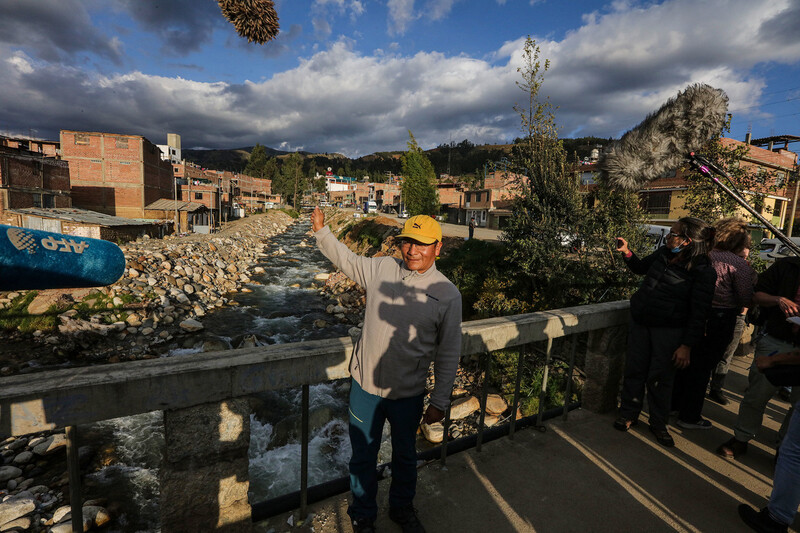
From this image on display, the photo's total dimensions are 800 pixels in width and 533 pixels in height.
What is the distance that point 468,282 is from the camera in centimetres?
1260

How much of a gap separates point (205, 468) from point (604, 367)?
360cm

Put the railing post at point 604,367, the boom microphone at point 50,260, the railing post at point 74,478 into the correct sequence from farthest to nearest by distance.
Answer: the railing post at point 604,367 < the railing post at point 74,478 < the boom microphone at point 50,260

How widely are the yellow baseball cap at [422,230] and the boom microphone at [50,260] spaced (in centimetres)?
150

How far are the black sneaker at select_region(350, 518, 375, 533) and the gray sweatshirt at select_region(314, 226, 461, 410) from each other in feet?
2.46

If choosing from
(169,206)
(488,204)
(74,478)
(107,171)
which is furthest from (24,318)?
(488,204)

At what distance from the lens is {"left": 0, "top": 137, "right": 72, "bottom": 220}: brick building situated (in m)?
23.9

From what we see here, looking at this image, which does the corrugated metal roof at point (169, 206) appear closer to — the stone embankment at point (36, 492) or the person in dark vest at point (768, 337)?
the stone embankment at point (36, 492)

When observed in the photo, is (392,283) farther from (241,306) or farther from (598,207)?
(241,306)

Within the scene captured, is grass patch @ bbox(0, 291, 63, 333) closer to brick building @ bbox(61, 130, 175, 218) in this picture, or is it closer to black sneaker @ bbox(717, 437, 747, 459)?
black sneaker @ bbox(717, 437, 747, 459)

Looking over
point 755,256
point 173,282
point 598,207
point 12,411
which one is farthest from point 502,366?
point 173,282

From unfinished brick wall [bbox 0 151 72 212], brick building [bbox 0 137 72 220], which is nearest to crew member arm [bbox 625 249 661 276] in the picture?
brick building [bbox 0 137 72 220]

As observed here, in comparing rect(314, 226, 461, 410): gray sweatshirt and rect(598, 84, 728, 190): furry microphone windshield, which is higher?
rect(598, 84, 728, 190): furry microphone windshield

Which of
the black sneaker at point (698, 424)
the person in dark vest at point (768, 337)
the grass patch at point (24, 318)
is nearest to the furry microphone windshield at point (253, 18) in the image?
the person in dark vest at point (768, 337)

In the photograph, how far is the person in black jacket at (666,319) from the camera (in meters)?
3.22
